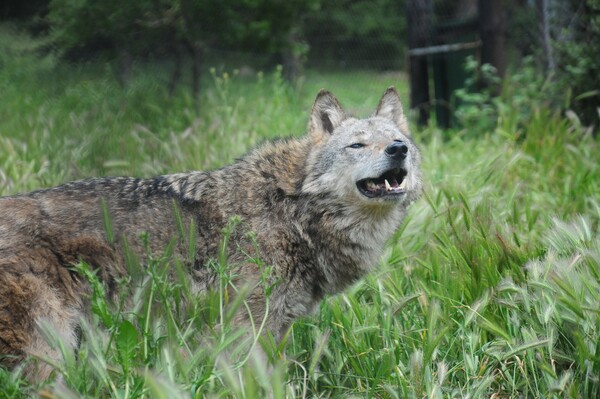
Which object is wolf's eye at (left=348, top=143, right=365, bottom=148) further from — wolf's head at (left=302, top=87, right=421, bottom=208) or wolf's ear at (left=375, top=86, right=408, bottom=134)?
wolf's ear at (left=375, top=86, right=408, bottom=134)

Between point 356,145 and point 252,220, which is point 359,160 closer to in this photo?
point 356,145

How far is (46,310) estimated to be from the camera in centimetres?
342

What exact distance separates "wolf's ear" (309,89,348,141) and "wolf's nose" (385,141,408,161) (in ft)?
1.96

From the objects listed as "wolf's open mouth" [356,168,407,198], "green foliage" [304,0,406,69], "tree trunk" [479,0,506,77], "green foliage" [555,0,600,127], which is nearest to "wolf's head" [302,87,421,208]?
"wolf's open mouth" [356,168,407,198]

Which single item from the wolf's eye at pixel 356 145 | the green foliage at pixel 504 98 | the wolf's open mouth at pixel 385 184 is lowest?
the green foliage at pixel 504 98

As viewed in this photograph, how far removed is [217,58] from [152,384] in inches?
373

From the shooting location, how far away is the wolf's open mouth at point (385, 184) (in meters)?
4.33

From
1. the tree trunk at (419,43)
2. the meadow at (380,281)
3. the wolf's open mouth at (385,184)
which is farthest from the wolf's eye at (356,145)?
the tree trunk at (419,43)

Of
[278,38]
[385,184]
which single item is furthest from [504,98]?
[385,184]

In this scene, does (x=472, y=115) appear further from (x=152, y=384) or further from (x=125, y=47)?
(x=152, y=384)

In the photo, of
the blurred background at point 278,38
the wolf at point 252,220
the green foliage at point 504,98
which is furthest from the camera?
the green foliage at point 504,98

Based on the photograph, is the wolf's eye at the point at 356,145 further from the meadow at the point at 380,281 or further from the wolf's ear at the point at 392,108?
the meadow at the point at 380,281

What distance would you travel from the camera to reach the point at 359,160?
4.43 m

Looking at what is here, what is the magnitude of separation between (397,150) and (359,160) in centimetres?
26
